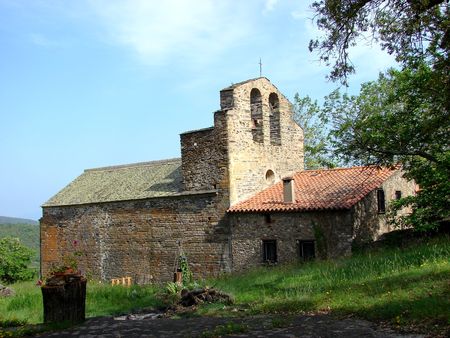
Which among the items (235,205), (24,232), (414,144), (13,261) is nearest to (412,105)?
(414,144)

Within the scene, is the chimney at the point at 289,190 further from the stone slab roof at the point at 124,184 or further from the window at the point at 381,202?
the stone slab roof at the point at 124,184

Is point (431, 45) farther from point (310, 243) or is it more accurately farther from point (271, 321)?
point (310, 243)

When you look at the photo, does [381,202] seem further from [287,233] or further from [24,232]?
[24,232]

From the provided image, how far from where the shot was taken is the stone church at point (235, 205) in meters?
18.7

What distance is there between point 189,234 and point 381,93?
1840cm

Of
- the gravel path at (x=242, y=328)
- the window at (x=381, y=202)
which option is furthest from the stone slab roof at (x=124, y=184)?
the gravel path at (x=242, y=328)

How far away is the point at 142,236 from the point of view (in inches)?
878

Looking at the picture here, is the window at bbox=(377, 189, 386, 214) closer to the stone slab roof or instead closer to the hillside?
the stone slab roof

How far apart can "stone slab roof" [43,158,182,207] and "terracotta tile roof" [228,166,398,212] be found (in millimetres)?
3968

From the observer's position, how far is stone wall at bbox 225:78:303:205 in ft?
67.2

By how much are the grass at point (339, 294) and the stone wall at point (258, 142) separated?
4.80 m

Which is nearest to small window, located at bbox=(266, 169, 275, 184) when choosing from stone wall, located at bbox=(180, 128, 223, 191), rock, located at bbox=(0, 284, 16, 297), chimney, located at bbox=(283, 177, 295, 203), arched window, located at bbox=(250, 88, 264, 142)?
arched window, located at bbox=(250, 88, 264, 142)

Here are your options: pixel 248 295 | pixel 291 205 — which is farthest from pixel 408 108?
pixel 248 295

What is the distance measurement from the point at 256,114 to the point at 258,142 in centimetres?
129
